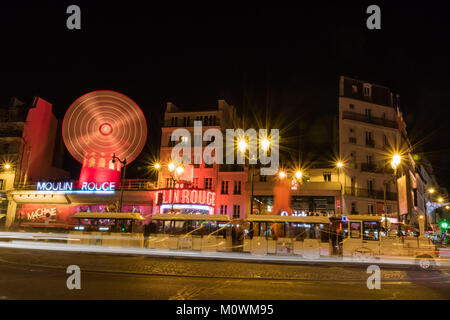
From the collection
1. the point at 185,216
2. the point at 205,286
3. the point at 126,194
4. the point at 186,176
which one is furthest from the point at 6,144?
the point at 205,286

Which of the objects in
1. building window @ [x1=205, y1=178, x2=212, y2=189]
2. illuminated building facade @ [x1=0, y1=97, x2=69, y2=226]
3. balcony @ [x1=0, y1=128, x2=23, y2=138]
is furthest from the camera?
balcony @ [x1=0, y1=128, x2=23, y2=138]

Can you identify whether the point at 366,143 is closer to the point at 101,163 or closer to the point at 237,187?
the point at 237,187

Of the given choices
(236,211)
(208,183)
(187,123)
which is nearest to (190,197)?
(208,183)

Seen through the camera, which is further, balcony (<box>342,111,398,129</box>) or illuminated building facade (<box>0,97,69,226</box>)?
illuminated building facade (<box>0,97,69,226</box>)

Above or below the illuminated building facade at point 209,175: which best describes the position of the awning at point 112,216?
below

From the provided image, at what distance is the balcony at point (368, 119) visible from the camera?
3878 cm

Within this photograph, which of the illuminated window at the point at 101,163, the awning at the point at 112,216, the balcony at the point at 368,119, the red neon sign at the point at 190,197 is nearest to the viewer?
the awning at the point at 112,216

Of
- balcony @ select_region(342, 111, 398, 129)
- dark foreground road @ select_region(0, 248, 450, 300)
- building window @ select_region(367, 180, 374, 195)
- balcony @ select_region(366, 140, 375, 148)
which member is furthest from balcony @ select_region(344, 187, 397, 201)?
dark foreground road @ select_region(0, 248, 450, 300)

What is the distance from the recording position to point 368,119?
39.2m

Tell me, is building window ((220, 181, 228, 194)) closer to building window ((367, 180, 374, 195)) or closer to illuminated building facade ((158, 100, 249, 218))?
illuminated building facade ((158, 100, 249, 218))

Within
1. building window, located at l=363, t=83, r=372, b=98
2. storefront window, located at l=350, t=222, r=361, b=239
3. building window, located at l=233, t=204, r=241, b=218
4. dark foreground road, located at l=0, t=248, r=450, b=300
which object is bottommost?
dark foreground road, located at l=0, t=248, r=450, b=300

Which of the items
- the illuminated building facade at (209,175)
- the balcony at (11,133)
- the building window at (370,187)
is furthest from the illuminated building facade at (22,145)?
the building window at (370,187)

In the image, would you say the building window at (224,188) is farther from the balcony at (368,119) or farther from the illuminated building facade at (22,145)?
the illuminated building facade at (22,145)

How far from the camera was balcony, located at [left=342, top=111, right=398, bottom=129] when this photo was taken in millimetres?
38781
